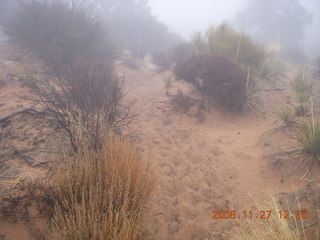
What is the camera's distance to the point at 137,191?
1989 millimetres

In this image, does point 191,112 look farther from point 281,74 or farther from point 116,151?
point 281,74

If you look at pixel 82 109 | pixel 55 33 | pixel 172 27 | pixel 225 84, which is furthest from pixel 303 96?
pixel 172 27

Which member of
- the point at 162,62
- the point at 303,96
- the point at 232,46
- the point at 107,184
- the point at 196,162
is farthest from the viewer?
the point at 162,62

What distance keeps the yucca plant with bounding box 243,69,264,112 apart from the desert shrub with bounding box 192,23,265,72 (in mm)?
1689

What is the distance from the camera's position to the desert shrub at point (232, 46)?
785 cm

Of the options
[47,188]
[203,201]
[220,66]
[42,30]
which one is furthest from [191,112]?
[42,30]

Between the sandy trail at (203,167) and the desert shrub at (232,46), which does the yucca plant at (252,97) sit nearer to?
the sandy trail at (203,167)

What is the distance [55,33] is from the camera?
8992 mm

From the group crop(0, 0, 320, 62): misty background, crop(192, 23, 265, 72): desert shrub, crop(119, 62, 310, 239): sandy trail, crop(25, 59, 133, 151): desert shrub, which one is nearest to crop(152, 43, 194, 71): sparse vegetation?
crop(192, 23, 265, 72): desert shrub

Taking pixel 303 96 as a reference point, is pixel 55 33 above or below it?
above

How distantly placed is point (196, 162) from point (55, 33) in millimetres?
8937

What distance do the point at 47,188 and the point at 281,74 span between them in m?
10.7

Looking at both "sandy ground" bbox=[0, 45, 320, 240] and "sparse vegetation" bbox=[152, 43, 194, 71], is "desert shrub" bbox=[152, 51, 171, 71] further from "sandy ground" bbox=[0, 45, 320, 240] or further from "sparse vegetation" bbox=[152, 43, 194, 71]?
"sandy ground" bbox=[0, 45, 320, 240]

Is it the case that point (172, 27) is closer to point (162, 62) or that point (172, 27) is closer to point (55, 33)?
point (162, 62)
